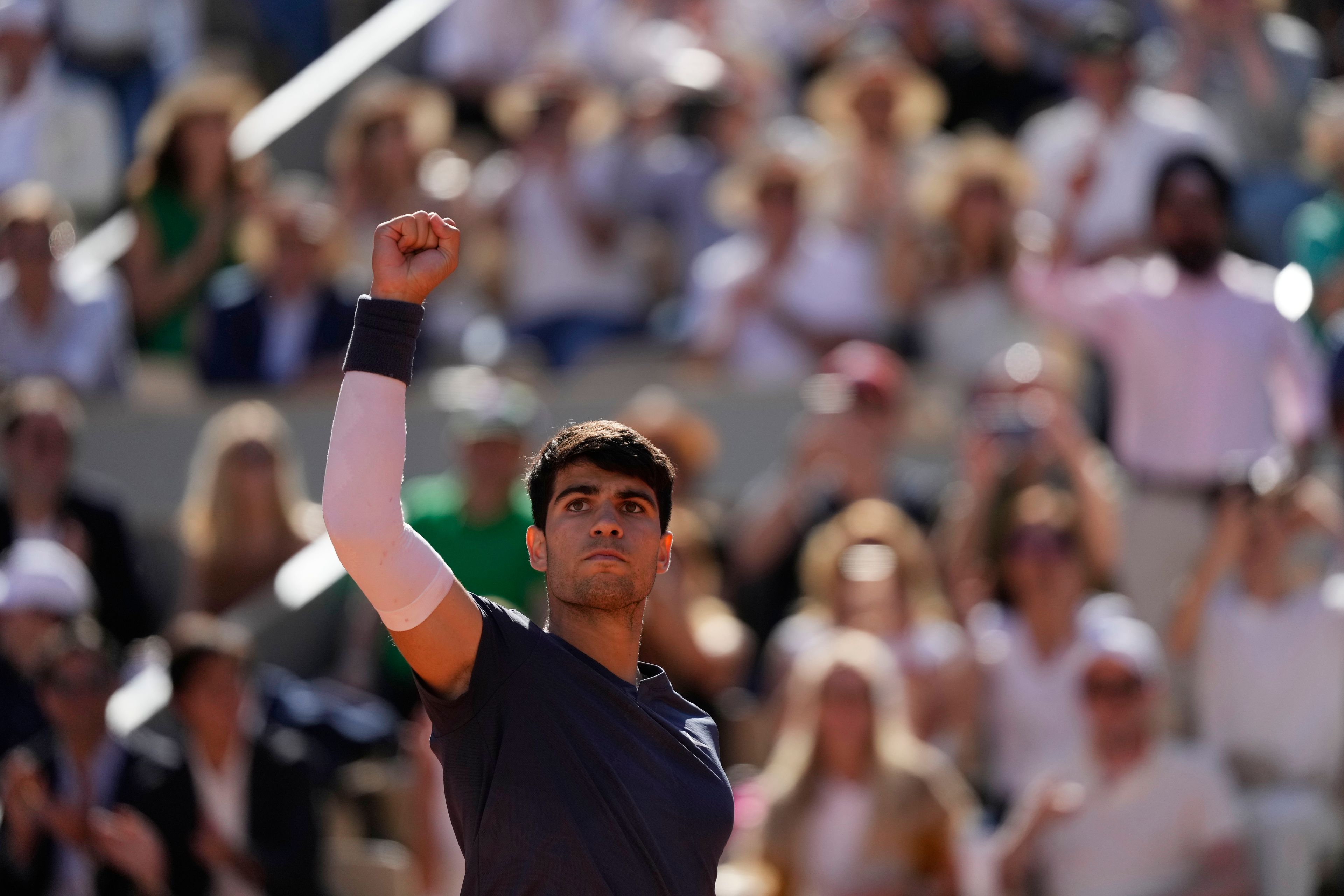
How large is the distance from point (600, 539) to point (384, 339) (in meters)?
0.39

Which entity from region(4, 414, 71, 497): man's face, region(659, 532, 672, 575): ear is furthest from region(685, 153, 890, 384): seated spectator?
region(659, 532, 672, 575): ear

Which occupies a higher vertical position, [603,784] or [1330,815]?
[603,784]

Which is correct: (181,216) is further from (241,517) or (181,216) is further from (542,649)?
(542,649)

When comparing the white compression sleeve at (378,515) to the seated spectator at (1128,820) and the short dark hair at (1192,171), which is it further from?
the short dark hair at (1192,171)

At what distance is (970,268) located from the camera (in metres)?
7.91

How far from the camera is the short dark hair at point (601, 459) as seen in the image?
2863 millimetres

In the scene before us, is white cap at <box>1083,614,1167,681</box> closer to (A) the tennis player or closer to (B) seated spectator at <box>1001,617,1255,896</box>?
(B) seated spectator at <box>1001,617,1255,896</box>

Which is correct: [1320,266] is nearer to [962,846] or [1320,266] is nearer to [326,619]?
[962,846]

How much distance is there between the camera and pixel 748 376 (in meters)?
8.22

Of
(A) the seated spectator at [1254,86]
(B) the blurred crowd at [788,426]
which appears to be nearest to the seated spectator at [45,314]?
(B) the blurred crowd at [788,426]

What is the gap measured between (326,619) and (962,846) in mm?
2503

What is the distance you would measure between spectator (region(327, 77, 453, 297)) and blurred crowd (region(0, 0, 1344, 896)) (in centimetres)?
2

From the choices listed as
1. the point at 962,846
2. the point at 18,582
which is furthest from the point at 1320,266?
the point at 18,582

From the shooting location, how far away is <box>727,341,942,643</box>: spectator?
7176mm
